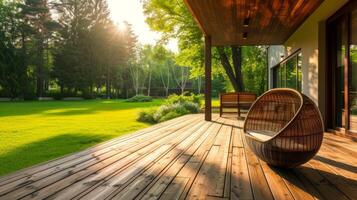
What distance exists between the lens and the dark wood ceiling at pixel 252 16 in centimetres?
560

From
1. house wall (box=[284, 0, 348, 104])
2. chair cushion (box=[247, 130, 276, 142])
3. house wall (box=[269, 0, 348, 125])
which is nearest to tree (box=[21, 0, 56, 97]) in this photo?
house wall (box=[284, 0, 348, 104])

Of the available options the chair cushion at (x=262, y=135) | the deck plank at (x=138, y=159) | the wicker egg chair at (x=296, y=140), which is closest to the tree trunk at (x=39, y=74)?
the deck plank at (x=138, y=159)

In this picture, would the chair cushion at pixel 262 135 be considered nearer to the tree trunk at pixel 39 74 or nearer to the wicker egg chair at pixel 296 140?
the wicker egg chair at pixel 296 140

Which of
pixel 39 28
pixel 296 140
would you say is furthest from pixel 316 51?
pixel 39 28

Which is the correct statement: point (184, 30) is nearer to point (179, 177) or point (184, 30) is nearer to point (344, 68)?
point (344, 68)

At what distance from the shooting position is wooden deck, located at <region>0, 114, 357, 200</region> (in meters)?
2.34

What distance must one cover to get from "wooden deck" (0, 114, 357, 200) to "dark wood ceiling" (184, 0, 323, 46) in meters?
2.97

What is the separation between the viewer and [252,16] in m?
6.56

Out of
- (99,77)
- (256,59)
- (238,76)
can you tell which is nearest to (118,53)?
(99,77)

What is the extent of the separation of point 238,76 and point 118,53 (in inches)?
1065

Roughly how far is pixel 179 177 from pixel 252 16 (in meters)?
4.94

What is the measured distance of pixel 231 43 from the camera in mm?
10555

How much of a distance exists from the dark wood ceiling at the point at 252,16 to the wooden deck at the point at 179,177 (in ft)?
9.75

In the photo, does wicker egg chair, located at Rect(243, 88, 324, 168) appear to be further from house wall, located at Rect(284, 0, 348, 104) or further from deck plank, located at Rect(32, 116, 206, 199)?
house wall, located at Rect(284, 0, 348, 104)
